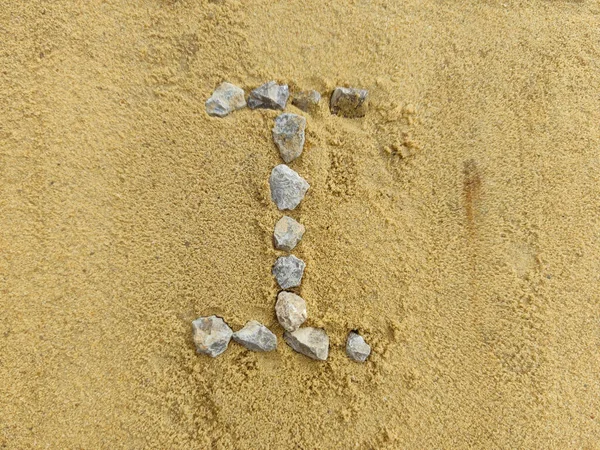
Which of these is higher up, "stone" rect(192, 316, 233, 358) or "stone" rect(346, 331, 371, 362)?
"stone" rect(346, 331, 371, 362)

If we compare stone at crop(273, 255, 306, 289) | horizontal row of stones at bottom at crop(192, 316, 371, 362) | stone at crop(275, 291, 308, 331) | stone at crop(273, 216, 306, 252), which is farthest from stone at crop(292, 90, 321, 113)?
horizontal row of stones at bottom at crop(192, 316, 371, 362)

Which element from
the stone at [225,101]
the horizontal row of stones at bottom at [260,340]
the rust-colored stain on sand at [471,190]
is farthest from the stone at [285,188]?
the rust-colored stain on sand at [471,190]

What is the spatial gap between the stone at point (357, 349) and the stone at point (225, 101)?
3.32 ft

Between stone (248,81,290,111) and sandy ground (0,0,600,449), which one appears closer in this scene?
sandy ground (0,0,600,449)

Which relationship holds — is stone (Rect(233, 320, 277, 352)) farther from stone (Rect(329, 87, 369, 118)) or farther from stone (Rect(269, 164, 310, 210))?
stone (Rect(329, 87, 369, 118))

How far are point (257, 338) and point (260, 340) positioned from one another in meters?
0.01

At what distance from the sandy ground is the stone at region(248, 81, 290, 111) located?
7 centimetres

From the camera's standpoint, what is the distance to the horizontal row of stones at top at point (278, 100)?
1.66 metres

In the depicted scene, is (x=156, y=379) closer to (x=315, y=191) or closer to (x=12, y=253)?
(x=12, y=253)

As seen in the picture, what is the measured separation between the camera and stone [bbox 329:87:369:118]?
1.71 meters

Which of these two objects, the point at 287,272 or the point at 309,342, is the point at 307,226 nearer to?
the point at 287,272

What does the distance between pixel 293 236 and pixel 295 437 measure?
724 millimetres

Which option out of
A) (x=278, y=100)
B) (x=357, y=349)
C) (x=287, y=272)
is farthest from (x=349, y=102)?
(x=357, y=349)

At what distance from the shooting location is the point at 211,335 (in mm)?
1512
